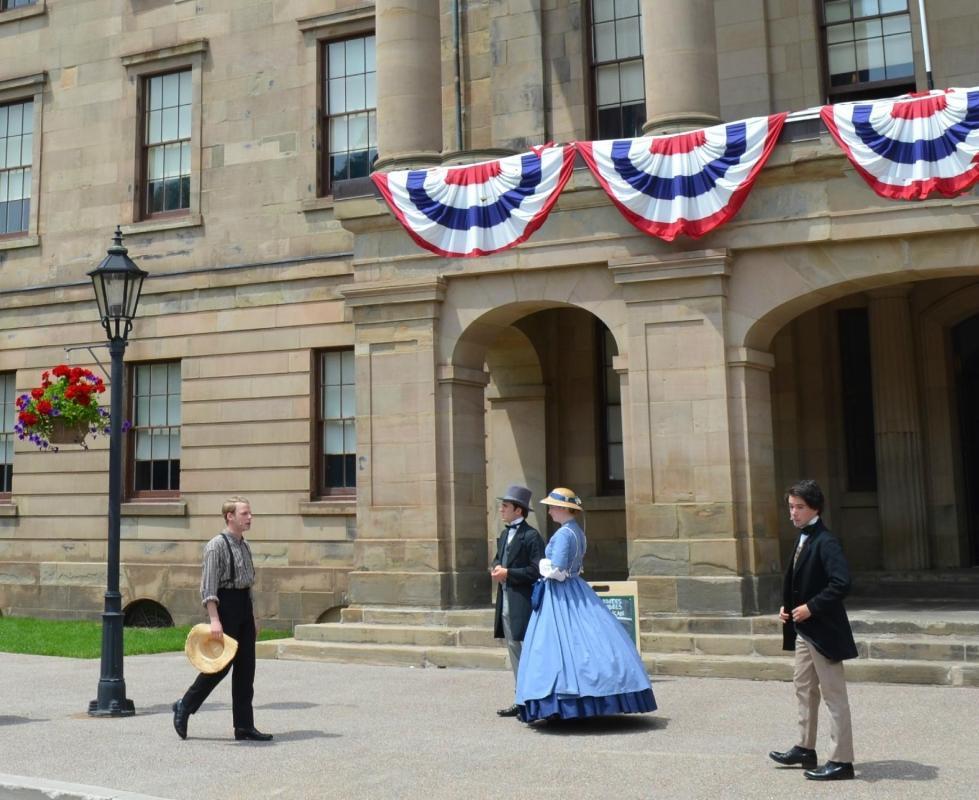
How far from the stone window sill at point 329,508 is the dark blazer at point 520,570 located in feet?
28.0

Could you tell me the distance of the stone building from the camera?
1445 centimetres

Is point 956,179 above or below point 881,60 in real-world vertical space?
below

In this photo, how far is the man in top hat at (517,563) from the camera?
10.8m

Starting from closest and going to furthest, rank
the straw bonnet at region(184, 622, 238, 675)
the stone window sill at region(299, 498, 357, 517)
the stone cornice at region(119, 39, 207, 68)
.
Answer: the straw bonnet at region(184, 622, 238, 675)
the stone window sill at region(299, 498, 357, 517)
the stone cornice at region(119, 39, 207, 68)

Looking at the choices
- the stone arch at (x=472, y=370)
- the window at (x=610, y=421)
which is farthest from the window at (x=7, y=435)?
the window at (x=610, y=421)

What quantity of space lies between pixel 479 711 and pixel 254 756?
→ 2.60 meters

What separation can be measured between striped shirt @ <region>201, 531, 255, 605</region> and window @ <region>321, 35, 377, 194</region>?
11475mm

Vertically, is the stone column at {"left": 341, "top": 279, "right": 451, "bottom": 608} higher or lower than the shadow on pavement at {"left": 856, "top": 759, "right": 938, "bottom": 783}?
higher

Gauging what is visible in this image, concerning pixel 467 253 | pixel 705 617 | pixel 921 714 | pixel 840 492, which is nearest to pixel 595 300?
pixel 467 253

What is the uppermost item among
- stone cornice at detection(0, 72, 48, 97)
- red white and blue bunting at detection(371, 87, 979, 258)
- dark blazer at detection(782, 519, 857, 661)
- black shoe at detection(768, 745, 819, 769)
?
stone cornice at detection(0, 72, 48, 97)

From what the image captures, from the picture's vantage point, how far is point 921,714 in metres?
10.5

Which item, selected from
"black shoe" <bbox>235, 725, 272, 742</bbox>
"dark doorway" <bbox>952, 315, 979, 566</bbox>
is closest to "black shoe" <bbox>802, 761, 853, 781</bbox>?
"black shoe" <bbox>235, 725, 272, 742</bbox>

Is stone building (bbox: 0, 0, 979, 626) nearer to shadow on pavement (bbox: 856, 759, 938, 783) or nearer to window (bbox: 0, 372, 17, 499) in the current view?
window (bbox: 0, 372, 17, 499)

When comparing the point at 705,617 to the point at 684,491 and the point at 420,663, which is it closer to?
the point at 684,491
